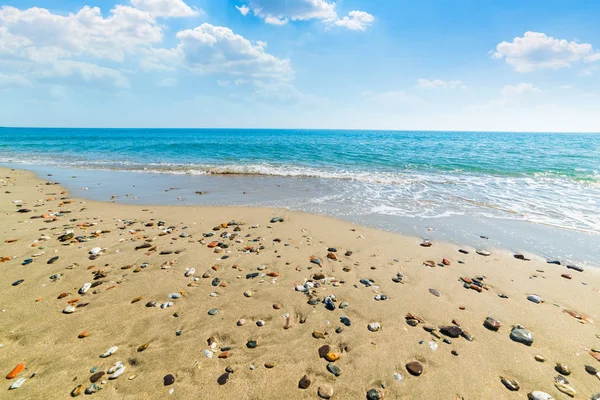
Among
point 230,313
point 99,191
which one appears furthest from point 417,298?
point 99,191

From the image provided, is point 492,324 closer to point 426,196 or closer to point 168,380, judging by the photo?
point 168,380

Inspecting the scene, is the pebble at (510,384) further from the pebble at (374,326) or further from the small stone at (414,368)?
the pebble at (374,326)

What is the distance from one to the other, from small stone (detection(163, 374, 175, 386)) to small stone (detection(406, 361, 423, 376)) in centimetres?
296

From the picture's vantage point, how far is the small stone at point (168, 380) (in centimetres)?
309

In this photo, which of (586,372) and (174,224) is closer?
(586,372)

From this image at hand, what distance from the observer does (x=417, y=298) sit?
15.8 feet

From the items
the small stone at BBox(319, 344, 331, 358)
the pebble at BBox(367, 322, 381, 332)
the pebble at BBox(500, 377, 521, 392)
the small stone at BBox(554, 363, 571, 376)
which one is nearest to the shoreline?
the small stone at BBox(554, 363, 571, 376)

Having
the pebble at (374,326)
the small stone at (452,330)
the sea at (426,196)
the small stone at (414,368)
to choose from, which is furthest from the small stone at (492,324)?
the sea at (426,196)

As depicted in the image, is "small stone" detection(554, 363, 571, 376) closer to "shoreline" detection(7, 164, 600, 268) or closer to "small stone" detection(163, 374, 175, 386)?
"shoreline" detection(7, 164, 600, 268)

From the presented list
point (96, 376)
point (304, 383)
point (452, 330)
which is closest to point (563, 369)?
point (452, 330)

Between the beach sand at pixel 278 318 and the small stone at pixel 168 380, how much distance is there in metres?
0.05

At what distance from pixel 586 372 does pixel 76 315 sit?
7467mm

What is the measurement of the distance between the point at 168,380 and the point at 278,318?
1.68 meters

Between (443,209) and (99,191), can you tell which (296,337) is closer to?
(443,209)
